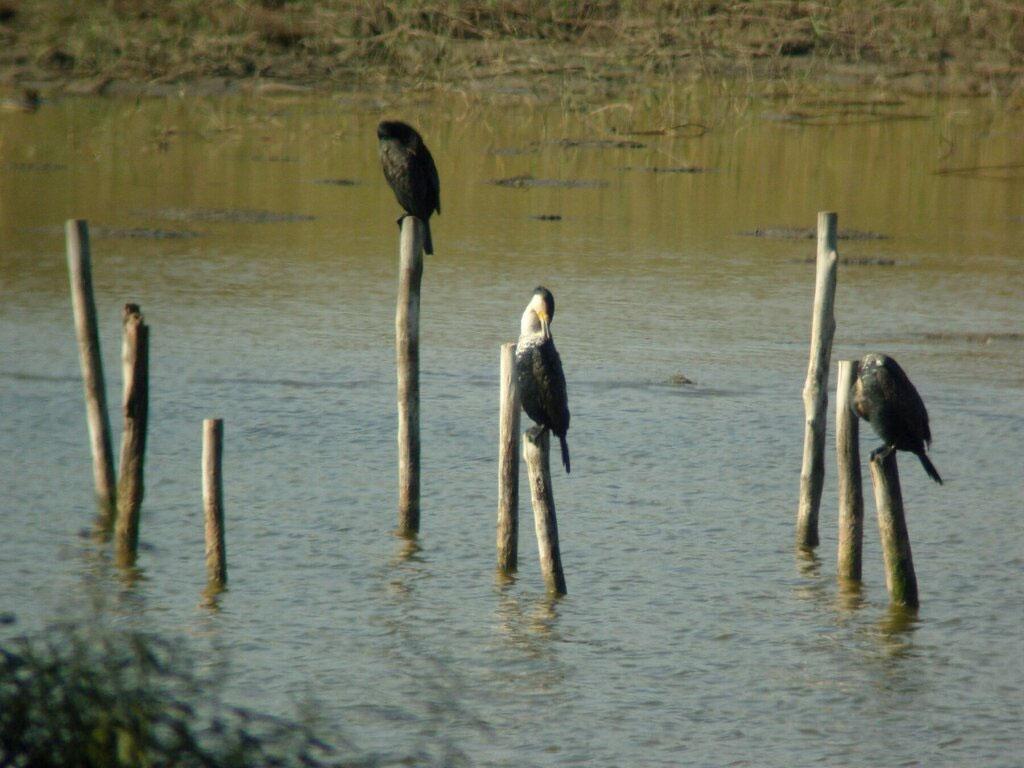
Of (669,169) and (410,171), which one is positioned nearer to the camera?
(410,171)

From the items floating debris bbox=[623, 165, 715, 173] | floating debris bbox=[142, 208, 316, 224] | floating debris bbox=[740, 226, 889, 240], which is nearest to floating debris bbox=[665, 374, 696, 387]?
floating debris bbox=[740, 226, 889, 240]

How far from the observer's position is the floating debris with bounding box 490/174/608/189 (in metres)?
20.2

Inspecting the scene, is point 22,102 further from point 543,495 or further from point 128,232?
point 543,495

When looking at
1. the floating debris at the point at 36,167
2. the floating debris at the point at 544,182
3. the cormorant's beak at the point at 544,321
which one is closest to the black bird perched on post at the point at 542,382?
the cormorant's beak at the point at 544,321

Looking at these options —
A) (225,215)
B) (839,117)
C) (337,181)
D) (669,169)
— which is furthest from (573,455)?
(839,117)

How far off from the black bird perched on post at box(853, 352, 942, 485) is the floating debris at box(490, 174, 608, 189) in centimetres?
1281

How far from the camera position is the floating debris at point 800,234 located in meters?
17.4

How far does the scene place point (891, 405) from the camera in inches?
290

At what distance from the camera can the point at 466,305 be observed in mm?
14312

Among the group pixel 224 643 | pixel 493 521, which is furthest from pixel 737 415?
pixel 224 643

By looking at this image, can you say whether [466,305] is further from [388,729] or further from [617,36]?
[617,36]

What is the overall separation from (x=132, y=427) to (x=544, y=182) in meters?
12.9

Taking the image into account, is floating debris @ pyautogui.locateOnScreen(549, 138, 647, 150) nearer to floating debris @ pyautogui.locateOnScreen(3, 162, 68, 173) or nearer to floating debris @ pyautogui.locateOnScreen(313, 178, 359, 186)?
floating debris @ pyautogui.locateOnScreen(313, 178, 359, 186)

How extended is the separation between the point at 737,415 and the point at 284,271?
231 inches
